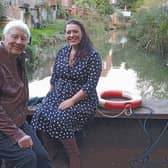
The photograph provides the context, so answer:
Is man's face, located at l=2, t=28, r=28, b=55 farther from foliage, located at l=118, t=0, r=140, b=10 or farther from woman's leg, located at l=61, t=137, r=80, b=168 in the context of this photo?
foliage, located at l=118, t=0, r=140, b=10

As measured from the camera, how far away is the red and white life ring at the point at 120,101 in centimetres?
321

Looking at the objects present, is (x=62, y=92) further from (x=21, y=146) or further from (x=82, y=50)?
(x=21, y=146)

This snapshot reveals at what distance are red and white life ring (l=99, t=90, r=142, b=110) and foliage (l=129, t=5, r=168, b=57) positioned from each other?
18.4 meters

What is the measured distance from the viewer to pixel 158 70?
716 inches

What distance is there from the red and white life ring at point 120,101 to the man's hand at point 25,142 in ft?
3.13

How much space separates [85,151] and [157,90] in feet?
29.0

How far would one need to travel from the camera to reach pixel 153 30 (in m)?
23.8

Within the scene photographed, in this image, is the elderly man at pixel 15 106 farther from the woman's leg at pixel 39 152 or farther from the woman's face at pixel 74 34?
the woman's face at pixel 74 34

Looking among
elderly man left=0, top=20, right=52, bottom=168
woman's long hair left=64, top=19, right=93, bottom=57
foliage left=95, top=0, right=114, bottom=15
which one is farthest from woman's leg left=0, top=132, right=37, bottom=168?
foliage left=95, top=0, right=114, bottom=15

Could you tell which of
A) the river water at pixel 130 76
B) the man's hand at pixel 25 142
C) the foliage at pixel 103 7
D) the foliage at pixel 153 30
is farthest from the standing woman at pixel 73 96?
the foliage at pixel 103 7

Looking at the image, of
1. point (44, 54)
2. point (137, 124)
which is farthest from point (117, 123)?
point (44, 54)

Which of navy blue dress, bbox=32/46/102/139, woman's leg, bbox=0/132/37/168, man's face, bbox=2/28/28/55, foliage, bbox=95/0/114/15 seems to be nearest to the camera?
woman's leg, bbox=0/132/37/168

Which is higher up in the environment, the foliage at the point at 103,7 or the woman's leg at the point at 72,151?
the woman's leg at the point at 72,151

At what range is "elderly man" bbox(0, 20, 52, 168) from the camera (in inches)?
93.3
